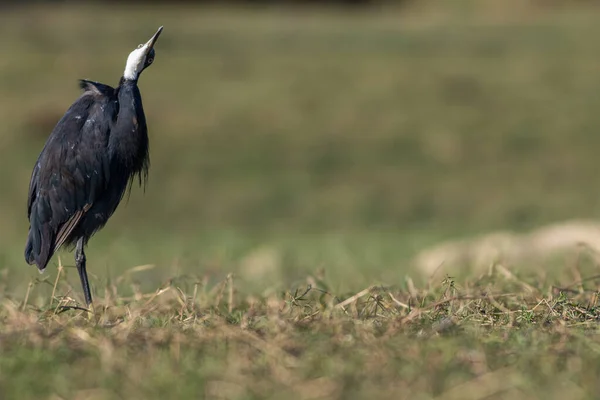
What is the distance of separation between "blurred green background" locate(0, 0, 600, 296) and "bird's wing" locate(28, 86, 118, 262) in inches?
136

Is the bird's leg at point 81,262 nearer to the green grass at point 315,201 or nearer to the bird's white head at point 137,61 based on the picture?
the green grass at point 315,201

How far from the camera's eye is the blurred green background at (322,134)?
13.9 m

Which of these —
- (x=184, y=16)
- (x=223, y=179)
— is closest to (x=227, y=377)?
(x=223, y=179)

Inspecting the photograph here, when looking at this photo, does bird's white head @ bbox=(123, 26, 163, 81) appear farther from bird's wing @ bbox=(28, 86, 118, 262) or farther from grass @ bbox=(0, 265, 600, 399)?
grass @ bbox=(0, 265, 600, 399)

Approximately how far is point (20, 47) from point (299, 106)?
6526 mm

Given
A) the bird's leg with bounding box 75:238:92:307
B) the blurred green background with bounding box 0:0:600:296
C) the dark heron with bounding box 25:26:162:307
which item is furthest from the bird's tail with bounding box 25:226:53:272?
the blurred green background with bounding box 0:0:600:296

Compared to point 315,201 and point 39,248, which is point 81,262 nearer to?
point 39,248

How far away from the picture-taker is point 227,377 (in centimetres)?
321

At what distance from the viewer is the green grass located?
3.35 meters

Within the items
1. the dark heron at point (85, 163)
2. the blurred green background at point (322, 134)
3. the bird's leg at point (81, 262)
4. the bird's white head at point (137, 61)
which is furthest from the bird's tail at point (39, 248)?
the blurred green background at point (322, 134)

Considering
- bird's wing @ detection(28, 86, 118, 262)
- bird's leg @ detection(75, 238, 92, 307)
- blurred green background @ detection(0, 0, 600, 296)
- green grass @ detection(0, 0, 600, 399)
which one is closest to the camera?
green grass @ detection(0, 0, 600, 399)

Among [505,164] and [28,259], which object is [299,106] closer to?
[505,164]

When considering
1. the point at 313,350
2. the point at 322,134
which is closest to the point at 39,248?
the point at 313,350

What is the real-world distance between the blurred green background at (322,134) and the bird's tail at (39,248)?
340cm
